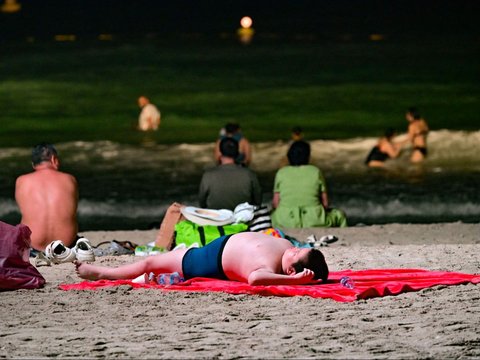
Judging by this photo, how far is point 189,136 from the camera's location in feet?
107

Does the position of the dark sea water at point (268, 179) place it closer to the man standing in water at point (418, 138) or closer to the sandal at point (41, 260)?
the man standing in water at point (418, 138)

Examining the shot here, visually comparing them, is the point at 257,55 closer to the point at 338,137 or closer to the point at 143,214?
the point at 338,137

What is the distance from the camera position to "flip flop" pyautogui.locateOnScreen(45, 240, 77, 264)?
7.59m

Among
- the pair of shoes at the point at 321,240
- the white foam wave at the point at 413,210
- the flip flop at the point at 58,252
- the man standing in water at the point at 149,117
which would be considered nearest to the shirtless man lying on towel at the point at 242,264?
the flip flop at the point at 58,252

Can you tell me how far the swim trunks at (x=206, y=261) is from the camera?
6.48 m

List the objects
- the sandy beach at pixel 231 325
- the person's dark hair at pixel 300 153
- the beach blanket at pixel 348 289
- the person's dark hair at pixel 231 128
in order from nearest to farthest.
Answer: the sandy beach at pixel 231 325 < the beach blanket at pixel 348 289 < the person's dark hair at pixel 300 153 < the person's dark hair at pixel 231 128

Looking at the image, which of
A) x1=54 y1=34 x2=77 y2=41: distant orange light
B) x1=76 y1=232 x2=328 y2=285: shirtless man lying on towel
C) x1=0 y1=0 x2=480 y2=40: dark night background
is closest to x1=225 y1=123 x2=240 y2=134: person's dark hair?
x1=76 y1=232 x2=328 y2=285: shirtless man lying on towel

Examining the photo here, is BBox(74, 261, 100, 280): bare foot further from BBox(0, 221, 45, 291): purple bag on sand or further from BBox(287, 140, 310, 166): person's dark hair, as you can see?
BBox(287, 140, 310, 166): person's dark hair

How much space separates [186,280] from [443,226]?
4771 mm

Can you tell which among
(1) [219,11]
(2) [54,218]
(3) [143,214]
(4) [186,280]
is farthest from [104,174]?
(1) [219,11]

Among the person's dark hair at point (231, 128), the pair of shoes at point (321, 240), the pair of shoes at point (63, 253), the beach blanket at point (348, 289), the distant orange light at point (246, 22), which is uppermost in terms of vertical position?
the distant orange light at point (246, 22)

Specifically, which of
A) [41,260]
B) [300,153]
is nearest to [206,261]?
[41,260]

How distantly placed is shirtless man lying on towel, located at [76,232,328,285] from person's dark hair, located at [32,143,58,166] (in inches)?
58.8

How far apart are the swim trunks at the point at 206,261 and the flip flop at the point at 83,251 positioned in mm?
1284
